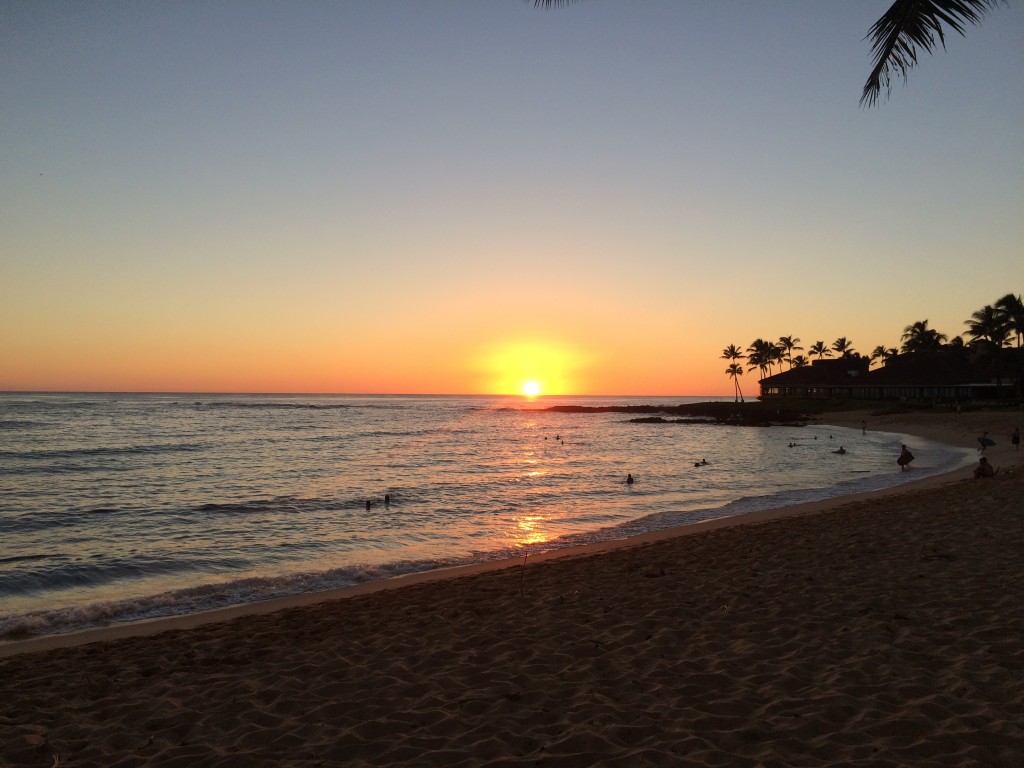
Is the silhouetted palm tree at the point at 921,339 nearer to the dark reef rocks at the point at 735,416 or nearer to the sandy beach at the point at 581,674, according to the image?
the dark reef rocks at the point at 735,416

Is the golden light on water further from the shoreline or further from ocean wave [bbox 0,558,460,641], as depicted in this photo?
ocean wave [bbox 0,558,460,641]

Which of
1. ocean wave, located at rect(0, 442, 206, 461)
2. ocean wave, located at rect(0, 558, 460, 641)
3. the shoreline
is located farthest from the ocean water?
the shoreline

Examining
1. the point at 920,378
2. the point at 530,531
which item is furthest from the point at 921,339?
the point at 530,531

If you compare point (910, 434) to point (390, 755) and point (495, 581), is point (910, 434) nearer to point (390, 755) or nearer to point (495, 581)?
point (495, 581)

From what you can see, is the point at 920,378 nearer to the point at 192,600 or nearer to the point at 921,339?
the point at 921,339

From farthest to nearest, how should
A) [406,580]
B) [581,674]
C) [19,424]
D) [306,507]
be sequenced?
[19,424]
[306,507]
[406,580]
[581,674]

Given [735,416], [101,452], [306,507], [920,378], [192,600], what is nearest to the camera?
[192,600]

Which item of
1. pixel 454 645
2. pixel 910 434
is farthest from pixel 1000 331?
pixel 454 645

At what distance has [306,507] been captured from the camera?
69.2 ft

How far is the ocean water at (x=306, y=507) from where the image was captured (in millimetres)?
12203

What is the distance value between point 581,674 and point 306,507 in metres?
16.8

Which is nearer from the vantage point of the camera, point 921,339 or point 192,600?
point 192,600

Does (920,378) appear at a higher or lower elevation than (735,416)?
higher

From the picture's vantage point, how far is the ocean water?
12.2 m
